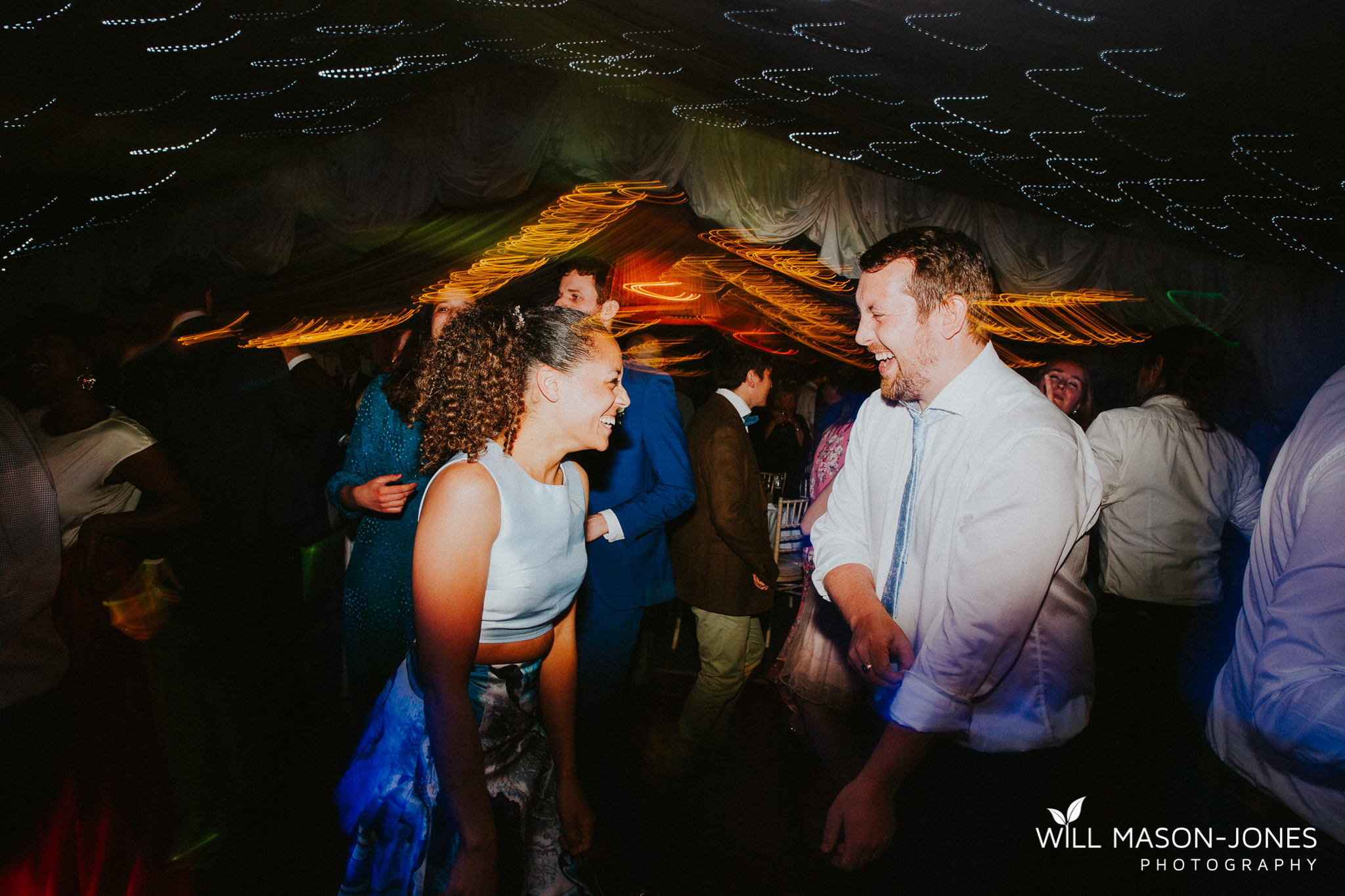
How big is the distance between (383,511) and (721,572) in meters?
1.50

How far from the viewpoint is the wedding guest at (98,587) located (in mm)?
1895

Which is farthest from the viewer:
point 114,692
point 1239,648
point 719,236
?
point 719,236

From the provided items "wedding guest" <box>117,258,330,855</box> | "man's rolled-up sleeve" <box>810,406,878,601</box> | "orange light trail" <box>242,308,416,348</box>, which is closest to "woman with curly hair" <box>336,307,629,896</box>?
"man's rolled-up sleeve" <box>810,406,878,601</box>

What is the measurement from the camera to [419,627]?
112 centimetres

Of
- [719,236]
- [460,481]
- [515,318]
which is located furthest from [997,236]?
[460,481]

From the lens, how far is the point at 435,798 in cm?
120

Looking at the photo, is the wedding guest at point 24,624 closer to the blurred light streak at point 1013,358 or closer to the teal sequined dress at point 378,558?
the teal sequined dress at point 378,558

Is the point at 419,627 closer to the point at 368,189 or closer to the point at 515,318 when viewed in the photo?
the point at 515,318

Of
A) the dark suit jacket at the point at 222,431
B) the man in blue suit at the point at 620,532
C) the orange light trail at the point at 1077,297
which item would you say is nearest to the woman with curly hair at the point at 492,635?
the man in blue suit at the point at 620,532

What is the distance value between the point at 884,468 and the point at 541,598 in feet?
2.68

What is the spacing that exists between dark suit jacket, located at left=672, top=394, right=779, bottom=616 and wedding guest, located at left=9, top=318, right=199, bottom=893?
6.49 ft

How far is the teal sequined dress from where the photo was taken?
79.4 inches

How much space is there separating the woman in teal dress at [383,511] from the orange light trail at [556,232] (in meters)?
2.21

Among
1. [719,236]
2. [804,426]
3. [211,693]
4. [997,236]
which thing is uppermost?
[997,236]
